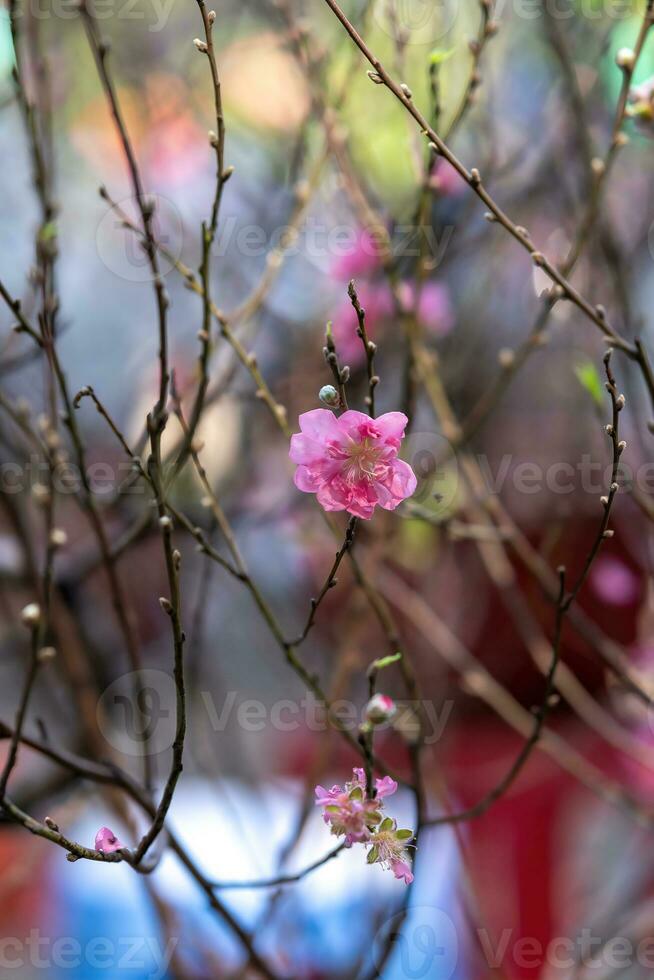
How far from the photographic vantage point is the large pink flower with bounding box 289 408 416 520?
59 cm

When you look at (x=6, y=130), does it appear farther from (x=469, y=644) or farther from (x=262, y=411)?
(x=469, y=644)

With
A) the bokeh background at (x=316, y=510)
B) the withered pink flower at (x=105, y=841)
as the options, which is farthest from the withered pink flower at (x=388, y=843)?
the bokeh background at (x=316, y=510)

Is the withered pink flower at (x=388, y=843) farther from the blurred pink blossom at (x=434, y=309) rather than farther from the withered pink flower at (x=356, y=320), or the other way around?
the blurred pink blossom at (x=434, y=309)

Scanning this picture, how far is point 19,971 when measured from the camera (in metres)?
1.90

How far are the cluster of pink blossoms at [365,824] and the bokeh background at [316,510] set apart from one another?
31 cm

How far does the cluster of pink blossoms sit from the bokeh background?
0.31 m

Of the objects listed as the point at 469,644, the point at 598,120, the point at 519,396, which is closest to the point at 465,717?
the point at 469,644

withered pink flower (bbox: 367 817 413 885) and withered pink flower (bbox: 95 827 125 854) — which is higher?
withered pink flower (bbox: 95 827 125 854)

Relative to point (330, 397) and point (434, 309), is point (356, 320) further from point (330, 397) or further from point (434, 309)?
point (330, 397)

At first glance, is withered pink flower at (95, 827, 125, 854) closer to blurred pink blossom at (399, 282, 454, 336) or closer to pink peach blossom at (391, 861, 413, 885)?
pink peach blossom at (391, 861, 413, 885)

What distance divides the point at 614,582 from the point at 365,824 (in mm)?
1164

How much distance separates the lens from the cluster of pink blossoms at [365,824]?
55 centimetres

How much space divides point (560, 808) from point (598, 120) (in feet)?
5.01

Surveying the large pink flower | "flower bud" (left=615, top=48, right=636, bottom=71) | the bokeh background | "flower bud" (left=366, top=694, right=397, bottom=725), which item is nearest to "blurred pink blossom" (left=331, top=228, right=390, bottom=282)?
the bokeh background
